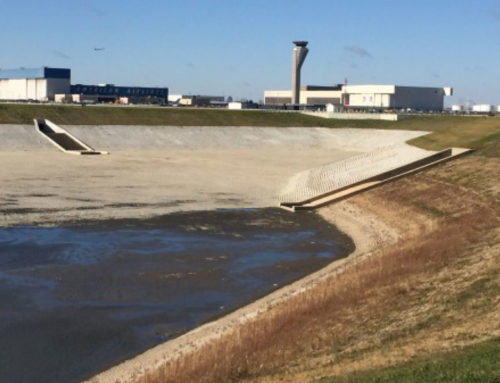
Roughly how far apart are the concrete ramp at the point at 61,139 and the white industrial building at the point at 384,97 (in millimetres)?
86587

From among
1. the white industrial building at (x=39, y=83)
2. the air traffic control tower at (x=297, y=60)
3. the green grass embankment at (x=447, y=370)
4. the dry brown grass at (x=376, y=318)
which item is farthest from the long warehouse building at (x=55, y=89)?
the green grass embankment at (x=447, y=370)

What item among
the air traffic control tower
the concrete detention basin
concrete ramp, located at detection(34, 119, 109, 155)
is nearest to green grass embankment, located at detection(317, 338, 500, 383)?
the concrete detention basin

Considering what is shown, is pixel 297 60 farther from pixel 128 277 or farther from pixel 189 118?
pixel 128 277

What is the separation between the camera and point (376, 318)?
2220cm

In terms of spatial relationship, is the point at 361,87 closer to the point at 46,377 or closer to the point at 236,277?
the point at 236,277

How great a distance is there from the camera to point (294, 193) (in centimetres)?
5750

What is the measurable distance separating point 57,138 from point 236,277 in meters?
59.1

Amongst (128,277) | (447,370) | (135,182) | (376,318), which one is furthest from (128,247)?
(447,370)

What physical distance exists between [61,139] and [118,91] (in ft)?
306

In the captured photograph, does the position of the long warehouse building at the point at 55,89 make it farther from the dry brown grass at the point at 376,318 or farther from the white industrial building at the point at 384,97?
the dry brown grass at the point at 376,318

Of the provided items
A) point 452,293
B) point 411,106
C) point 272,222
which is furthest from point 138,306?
point 411,106

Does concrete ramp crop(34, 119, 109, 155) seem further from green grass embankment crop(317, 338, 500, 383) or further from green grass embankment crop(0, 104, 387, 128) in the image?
green grass embankment crop(317, 338, 500, 383)

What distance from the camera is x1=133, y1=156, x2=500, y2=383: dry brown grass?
718 inches

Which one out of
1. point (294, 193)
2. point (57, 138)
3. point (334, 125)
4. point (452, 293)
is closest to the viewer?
point (452, 293)
